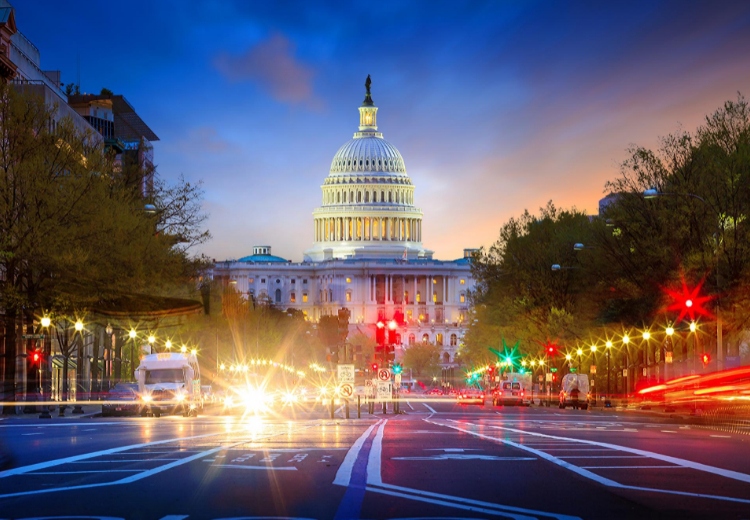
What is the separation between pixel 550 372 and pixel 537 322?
38.7 feet

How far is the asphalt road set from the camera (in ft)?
46.2

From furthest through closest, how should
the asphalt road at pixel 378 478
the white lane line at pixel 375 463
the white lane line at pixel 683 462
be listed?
the white lane line at pixel 683 462 < the white lane line at pixel 375 463 < the asphalt road at pixel 378 478

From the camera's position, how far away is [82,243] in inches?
2324

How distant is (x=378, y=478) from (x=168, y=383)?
46.4 metres

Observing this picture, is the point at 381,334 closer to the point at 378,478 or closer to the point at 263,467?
the point at 263,467

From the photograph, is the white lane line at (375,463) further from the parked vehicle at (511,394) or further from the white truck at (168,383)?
the parked vehicle at (511,394)

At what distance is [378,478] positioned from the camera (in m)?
17.8

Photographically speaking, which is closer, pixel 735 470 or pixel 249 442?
pixel 735 470

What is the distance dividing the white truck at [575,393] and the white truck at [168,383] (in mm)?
27784

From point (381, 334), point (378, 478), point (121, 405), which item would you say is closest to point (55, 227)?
point (121, 405)

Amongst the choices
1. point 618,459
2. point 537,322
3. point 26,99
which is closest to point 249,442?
point 618,459

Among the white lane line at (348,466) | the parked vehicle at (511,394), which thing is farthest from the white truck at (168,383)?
the white lane line at (348,466)

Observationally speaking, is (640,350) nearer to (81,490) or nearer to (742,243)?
(742,243)

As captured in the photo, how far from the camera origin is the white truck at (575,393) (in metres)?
83.5
